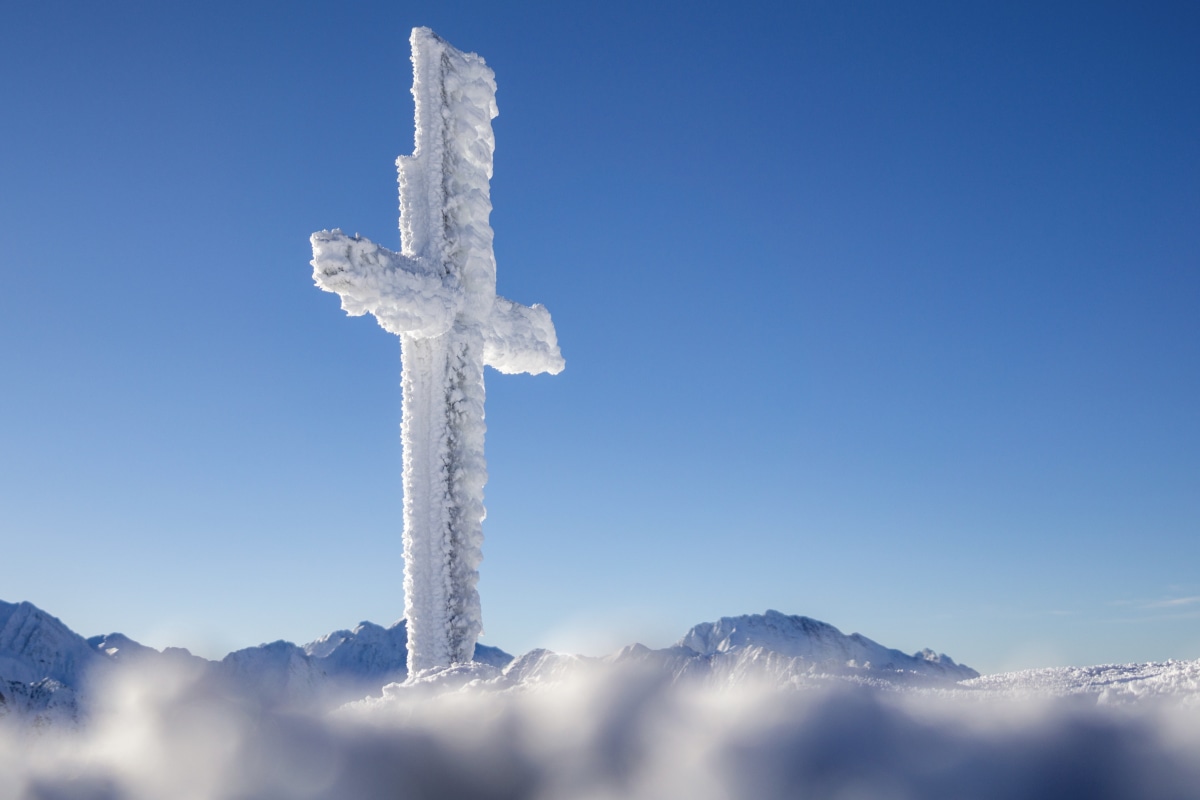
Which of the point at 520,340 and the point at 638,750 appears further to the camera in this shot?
the point at 520,340

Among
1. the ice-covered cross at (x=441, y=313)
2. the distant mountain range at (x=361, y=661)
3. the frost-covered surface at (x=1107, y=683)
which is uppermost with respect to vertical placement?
the ice-covered cross at (x=441, y=313)

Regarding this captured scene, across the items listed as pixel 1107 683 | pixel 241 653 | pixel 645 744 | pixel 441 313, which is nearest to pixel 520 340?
pixel 441 313

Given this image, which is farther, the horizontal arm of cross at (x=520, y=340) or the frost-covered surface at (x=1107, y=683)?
the horizontal arm of cross at (x=520, y=340)

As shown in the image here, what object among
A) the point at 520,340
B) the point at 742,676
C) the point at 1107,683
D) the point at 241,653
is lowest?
the point at 1107,683

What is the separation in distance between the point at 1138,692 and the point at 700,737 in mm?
1109

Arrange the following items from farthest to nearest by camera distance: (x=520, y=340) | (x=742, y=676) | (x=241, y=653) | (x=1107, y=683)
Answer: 1. (x=241, y=653)
2. (x=520, y=340)
3. (x=1107, y=683)
4. (x=742, y=676)

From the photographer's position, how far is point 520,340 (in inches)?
361

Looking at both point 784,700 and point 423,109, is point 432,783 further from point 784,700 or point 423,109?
point 423,109

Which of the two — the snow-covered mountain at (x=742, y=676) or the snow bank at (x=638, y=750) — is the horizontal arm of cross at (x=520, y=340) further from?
the snow bank at (x=638, y=750)

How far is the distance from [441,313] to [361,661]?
22.9 metres

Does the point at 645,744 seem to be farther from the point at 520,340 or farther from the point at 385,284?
the point at 520,340

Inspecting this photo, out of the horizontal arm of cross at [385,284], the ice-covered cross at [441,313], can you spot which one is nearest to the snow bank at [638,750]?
the horizontal arm of cross at [385,284]

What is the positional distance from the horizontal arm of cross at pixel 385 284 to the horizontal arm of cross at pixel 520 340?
0.87 meters

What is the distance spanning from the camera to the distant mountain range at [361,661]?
266 centimetres
